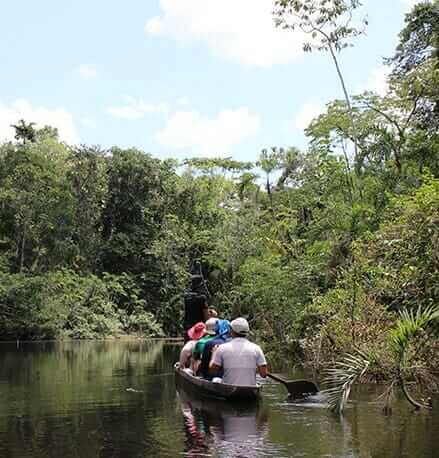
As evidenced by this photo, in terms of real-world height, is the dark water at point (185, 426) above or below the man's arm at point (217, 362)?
below

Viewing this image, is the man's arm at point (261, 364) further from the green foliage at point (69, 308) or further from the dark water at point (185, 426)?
the green foliage at point (69, 308)

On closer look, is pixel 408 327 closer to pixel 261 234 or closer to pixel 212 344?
pixel 212 344

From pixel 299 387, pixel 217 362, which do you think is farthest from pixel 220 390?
pixel 299 387

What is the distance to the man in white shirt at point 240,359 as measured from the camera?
11688 millimetres

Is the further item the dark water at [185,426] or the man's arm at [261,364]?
the man's arm at [261,364]

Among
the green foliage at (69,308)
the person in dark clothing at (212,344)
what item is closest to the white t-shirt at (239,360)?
the person in dark clothing at (212,344)

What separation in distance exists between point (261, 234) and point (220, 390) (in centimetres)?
2227

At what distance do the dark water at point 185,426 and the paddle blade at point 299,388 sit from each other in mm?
299

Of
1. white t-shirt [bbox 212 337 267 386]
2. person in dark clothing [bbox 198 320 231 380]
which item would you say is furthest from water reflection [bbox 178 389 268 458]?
person in dark clothing [bbox 198 320 231 380]

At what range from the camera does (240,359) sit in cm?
1169

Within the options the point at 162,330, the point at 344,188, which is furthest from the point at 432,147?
the point at 162,330

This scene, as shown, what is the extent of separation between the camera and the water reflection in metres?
8.54

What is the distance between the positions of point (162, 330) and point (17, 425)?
35497mm

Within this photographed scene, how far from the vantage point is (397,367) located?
10055 mm
